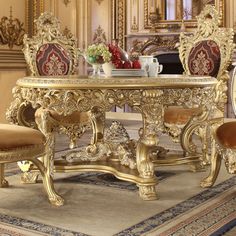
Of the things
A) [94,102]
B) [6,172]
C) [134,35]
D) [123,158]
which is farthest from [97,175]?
[134,35]

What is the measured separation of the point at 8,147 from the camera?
2236 mm

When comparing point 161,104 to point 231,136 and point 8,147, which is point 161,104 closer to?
point 231,136

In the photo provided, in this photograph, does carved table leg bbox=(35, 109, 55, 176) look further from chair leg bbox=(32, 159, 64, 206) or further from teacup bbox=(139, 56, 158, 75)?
teacup bbox=(139, 56, 158, 75)

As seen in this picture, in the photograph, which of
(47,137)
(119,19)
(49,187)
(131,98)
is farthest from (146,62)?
(119,19)

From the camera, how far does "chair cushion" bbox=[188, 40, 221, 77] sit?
10.5 ft

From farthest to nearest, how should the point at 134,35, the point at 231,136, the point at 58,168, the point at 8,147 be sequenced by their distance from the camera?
the point at 134,35 < the point at 58,168 < the point at 231,136 < the point at 8,147

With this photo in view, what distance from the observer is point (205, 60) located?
10.8 ft

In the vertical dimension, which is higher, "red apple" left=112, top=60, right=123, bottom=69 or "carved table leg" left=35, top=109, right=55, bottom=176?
"red apple" left=112, top=60, right=123, bottom=69

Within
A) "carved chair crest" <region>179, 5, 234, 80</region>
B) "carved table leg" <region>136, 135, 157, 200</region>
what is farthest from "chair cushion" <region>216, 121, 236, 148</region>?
"carved chair crest" <region>179, 5, 234, 80</region>

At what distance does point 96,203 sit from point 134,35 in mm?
4304

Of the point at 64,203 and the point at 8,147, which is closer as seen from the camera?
the point at 8,147

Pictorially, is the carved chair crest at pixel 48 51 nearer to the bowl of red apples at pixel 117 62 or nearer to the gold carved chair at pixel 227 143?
the bowl of red apples at pixel 117 62

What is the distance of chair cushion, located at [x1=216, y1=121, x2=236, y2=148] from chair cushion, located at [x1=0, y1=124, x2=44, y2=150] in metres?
0.84

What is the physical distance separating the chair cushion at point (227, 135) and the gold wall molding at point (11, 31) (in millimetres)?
3460
